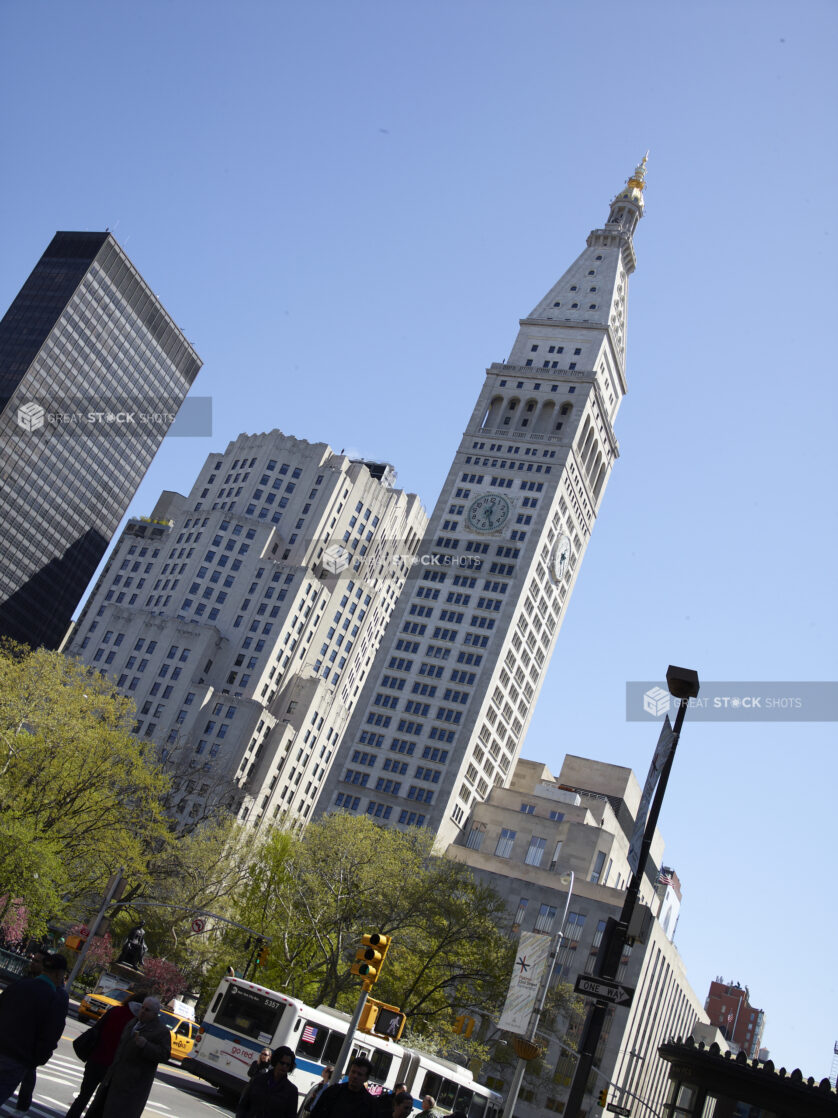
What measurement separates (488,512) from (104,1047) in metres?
112

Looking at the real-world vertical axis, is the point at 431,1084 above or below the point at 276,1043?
above

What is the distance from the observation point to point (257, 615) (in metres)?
148

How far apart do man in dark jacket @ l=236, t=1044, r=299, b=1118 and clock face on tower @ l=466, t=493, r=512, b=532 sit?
109m

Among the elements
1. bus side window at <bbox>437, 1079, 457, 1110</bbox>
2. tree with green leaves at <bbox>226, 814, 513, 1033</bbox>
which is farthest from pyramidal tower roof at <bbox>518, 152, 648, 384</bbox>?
bus side window at <bbox>437, 1079, 457, 1110</bbox>

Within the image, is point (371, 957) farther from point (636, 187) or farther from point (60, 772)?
point (636, 187)

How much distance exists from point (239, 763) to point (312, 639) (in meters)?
27.0

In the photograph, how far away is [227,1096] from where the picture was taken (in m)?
29.5

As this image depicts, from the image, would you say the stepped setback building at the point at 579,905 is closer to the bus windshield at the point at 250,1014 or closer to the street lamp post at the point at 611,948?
the bus windshield at the point at 250,1014

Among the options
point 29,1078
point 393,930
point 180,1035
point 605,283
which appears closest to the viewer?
point 29,1078

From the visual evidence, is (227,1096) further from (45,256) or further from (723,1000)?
(723,1000)

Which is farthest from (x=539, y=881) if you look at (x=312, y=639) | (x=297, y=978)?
(x=312, y=639)

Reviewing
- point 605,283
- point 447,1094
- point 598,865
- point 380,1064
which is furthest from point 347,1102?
point 605,283

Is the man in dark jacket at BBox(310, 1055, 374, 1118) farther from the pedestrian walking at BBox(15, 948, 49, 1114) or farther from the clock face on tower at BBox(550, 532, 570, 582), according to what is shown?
the clock face on tower at BBox(550, 532, 570, 582)

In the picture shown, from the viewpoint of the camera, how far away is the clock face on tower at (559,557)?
126812 mm
